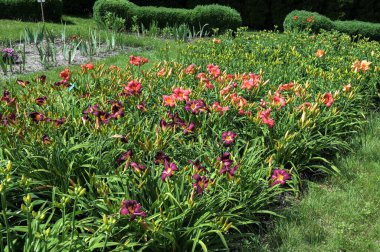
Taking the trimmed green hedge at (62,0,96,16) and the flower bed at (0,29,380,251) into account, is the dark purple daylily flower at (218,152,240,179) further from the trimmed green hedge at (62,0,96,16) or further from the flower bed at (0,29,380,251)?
the trimmed green hedge at (62,0,96,16)

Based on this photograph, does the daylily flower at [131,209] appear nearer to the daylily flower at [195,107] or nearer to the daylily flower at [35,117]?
the daylily flower at [35,117]

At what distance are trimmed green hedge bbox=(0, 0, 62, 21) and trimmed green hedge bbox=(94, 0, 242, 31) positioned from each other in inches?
60.2

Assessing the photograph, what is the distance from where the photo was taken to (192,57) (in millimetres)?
5887

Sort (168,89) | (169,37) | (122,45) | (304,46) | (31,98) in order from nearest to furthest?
(31,98) < (168,89) < (304,46) < (122,45) < (169,37)

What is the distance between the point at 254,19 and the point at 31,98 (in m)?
14.1

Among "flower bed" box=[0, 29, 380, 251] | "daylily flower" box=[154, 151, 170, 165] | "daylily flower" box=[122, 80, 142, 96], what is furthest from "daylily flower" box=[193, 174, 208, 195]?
"daylily flower" box=[122, 80, 142, 96]

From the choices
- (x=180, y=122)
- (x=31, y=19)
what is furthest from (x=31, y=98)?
(x=31, y=19)

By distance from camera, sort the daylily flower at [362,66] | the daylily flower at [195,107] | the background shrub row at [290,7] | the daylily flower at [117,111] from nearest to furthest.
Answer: the daylily flower at [117,111]
the daylily flower at [195,107]
the daylily flower at [362,66]
the background shrub row at [290,7]

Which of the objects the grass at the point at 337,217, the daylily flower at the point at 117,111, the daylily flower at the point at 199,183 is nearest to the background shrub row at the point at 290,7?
the grass at the point at 337,217

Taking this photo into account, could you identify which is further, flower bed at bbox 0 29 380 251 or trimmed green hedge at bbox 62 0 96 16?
trimmed green hedge at bbox 62 0 96 16

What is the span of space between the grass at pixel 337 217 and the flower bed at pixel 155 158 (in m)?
0.17

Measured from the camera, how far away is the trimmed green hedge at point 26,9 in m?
12.2

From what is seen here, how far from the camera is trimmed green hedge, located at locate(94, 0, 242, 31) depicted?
12102 mm

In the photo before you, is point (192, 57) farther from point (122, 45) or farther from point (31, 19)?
point (31, 19)
